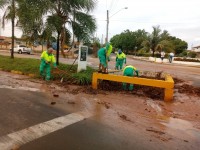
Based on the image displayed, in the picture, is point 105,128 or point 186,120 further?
point 186,120

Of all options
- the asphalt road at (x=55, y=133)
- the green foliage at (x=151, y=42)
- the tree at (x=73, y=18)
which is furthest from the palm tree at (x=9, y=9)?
the green foliage at (x=151, y=42)

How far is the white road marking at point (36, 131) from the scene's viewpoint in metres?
4.09

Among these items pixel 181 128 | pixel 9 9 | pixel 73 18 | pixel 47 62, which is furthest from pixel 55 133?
pixel 9 9

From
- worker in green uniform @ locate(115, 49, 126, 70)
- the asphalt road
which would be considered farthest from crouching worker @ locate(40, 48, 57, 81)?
worker in green uniform @ locate(115, 49, 126, 70)

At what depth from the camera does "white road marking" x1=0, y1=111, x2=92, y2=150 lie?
4.09 metres

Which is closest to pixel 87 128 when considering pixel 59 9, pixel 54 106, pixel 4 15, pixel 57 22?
pixel 54 106

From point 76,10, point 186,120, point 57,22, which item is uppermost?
point 76,10

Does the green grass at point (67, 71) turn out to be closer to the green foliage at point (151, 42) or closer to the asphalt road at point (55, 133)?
the asphalt road at point (55, 133)

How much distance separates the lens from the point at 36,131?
184 inches

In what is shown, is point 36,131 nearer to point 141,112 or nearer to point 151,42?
point 141,112

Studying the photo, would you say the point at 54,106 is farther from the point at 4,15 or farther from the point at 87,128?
the point at 4,15

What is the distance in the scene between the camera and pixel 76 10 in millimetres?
13445

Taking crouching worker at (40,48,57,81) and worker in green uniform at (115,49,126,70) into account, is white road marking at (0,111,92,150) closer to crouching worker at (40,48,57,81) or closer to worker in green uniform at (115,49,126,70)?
crouching worker at (40,48,57,81)

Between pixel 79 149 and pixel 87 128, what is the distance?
104cm
